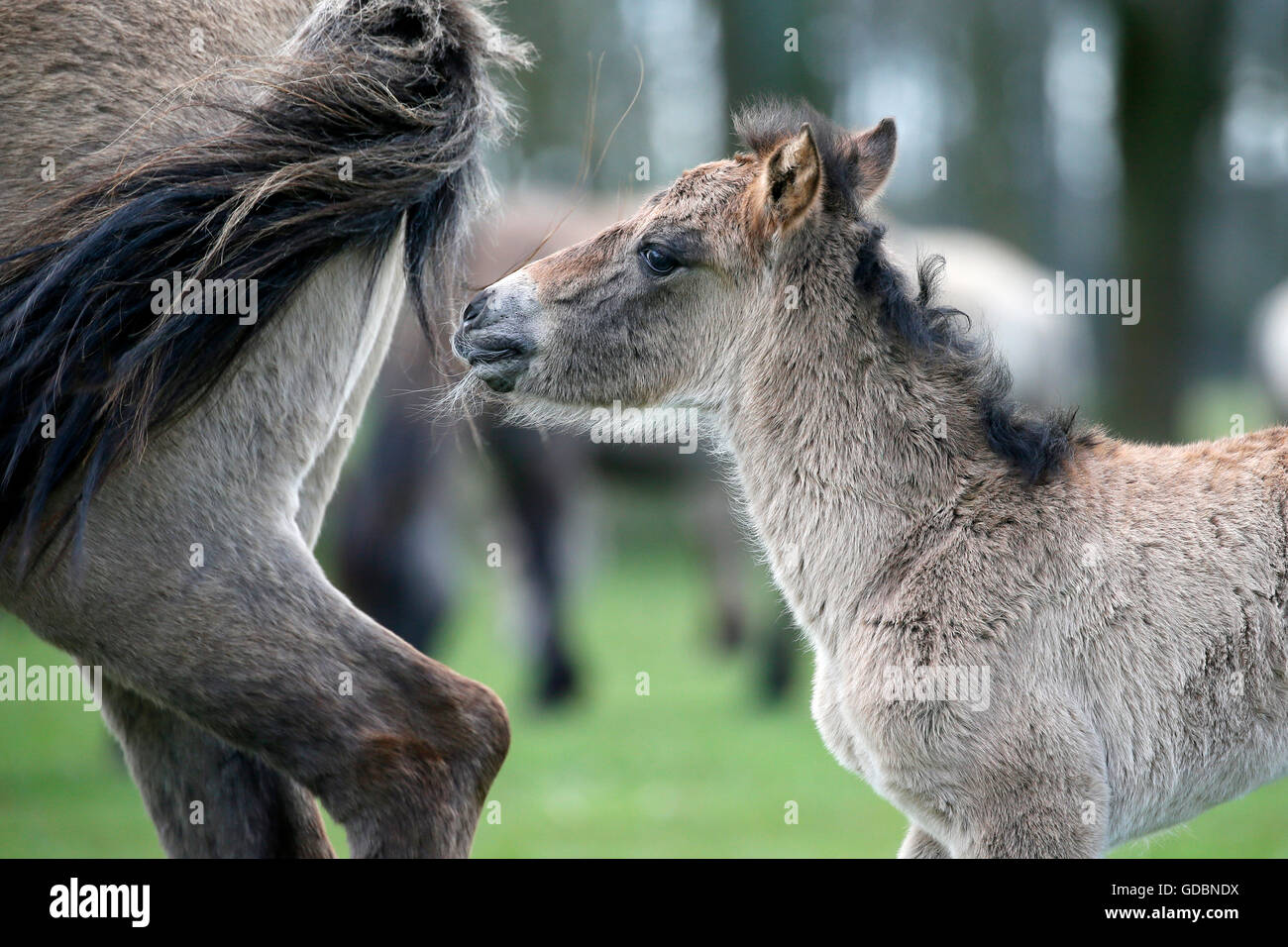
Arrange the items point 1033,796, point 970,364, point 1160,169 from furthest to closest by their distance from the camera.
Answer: point 1160,169 < point 970,364 < point 1033,796

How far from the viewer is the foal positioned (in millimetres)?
2945

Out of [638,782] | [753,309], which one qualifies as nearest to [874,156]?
[753,309]

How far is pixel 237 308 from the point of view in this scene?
304cm

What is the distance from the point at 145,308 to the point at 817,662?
1990mm

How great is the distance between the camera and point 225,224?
302 centimetres

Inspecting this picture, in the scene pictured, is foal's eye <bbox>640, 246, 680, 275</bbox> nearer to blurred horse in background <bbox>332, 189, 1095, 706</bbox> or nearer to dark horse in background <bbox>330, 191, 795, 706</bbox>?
blurred horse in background <bbox>332, 189, 1095, 706</bbox>

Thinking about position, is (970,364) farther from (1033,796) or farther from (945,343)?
(1033,796)

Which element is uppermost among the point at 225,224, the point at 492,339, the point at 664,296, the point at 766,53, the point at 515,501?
the point at 766,53

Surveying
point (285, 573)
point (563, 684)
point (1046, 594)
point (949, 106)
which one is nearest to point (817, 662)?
point (1046, 594)

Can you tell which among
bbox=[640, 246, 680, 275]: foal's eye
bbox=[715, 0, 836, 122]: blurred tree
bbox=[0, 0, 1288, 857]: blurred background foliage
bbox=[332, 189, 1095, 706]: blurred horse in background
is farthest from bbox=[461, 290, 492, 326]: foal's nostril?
bbox=[715, 0, 836, 122]: blurred tree

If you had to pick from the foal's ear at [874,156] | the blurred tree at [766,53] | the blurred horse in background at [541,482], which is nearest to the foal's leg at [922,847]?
the foal's ear at [874,156]

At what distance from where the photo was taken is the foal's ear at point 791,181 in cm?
319

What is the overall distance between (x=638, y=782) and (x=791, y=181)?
16.2 ft
